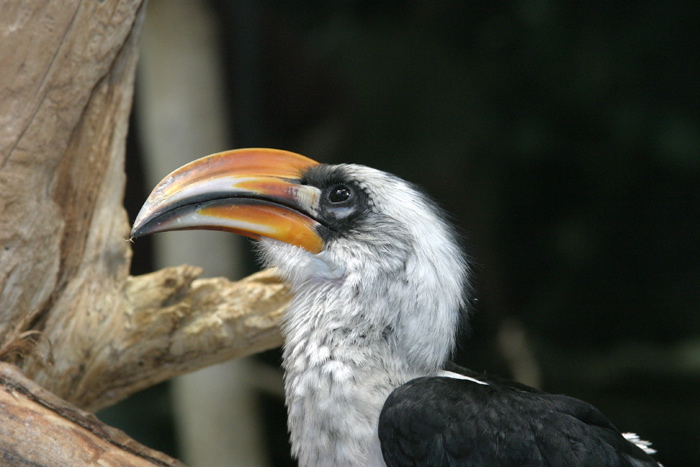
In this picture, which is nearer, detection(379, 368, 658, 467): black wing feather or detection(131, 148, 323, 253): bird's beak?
detection(379, 368, 658, 467): black wing feather

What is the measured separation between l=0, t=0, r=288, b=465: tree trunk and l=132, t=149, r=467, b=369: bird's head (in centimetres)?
34

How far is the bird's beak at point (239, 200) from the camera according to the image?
A: 5.65 ft

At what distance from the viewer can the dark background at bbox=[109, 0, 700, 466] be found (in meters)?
3.85

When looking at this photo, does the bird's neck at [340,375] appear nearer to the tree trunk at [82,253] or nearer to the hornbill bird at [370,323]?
the hornbill bird at [370,323]

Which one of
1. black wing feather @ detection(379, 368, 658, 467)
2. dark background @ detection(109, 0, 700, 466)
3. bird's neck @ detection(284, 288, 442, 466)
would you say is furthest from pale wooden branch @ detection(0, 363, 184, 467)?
dark background @ detection(109, 0, 700, 466)

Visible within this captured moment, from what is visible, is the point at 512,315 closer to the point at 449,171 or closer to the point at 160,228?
the point at 449,171

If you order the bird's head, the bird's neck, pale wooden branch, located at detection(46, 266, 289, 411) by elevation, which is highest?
the bird's head

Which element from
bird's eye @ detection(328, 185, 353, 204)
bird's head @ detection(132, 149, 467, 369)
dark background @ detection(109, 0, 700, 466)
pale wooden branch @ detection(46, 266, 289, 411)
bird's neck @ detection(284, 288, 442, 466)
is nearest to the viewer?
bird's neck @ detection(284, 288, 442, 466)

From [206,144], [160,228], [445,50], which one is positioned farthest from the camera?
[445,50]

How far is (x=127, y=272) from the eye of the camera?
2.13m

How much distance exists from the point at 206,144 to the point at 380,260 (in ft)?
7.60

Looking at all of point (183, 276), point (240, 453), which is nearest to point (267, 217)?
point (183, 276)

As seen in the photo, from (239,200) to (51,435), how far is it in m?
0.70

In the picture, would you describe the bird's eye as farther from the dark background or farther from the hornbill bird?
the dark background
